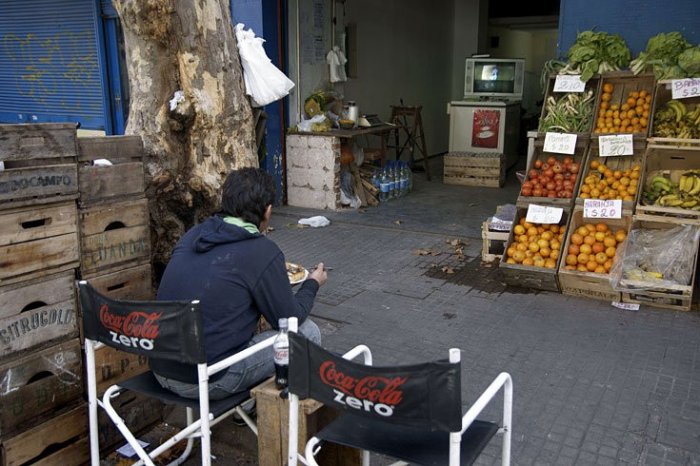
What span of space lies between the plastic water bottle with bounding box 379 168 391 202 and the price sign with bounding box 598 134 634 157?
4.21 m

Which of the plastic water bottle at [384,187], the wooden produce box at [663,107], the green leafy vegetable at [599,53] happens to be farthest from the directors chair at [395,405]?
the plastic water bottle at [384,187]

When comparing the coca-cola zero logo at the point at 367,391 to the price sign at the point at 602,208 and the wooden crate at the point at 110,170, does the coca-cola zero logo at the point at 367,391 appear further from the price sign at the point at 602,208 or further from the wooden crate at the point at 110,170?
the price sign at the point at 602,208

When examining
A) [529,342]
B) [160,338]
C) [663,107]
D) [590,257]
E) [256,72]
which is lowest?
[529,342]

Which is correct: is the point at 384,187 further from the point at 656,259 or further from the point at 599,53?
the point at 656,259

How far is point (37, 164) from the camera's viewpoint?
293 centimetres

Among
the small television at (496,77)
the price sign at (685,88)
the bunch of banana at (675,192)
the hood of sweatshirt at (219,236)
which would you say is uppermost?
the small television at (496,77)

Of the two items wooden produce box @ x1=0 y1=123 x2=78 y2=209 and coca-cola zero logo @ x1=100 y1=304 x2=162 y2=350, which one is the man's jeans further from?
wooden produce box @ x1=0 y1=123 x2=78 y2=209

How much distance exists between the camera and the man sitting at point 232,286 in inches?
108

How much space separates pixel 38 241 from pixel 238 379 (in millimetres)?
1107

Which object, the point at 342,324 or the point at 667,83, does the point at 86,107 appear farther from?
the point at 667,83

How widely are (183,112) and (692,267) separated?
415cm

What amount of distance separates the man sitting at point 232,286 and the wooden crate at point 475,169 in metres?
8.28


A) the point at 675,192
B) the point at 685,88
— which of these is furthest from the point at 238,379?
the point at 685,88

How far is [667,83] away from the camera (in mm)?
5633
